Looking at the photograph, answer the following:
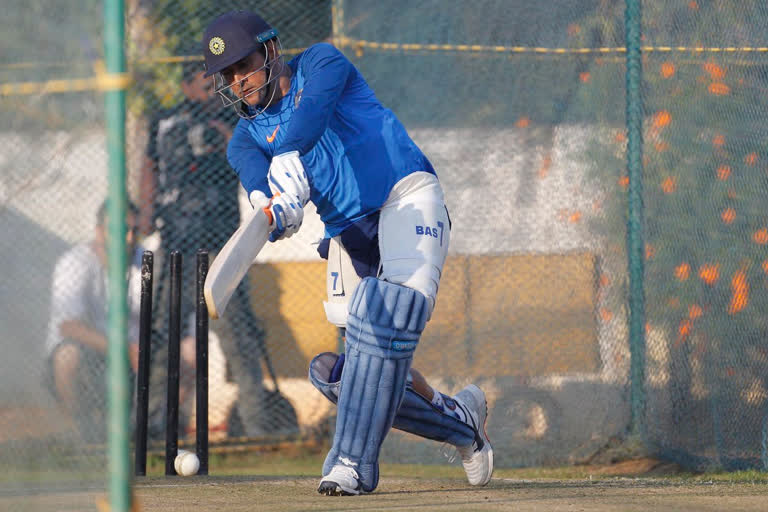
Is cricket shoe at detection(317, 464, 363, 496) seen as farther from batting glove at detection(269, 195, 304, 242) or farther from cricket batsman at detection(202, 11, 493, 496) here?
batting glove at detection(269, 195, 304, 242)

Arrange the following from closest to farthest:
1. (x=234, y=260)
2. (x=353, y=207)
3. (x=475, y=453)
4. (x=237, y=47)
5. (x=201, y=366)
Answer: (x=234, y=260)
(x=237, y=47)
(x=353, y=207)
(x=475, y=453)
(x=201, y=366)

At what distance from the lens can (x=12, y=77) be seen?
339cm

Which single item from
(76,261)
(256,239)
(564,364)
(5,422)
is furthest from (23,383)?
(564,364)

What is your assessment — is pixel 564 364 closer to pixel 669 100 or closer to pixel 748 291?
pixel 748 291

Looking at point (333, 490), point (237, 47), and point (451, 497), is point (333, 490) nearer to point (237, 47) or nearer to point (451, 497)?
point (451, 497)

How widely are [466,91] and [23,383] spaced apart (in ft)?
13.3

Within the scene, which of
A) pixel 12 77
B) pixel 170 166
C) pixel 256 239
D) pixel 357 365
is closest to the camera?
pixel 12 77

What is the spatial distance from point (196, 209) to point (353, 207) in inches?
163

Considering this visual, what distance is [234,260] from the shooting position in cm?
352

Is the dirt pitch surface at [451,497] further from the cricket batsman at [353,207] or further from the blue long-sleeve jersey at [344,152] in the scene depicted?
the blue long-sleeve jersey at [344,152]

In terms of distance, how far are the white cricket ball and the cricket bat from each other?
2183 mm

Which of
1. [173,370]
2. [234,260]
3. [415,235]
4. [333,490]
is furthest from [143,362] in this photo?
[234,260]

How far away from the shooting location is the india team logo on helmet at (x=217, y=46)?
4172 mm

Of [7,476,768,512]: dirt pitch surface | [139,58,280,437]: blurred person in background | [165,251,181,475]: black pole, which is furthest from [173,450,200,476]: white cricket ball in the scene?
[139,58,280,437]: blurred person in background
